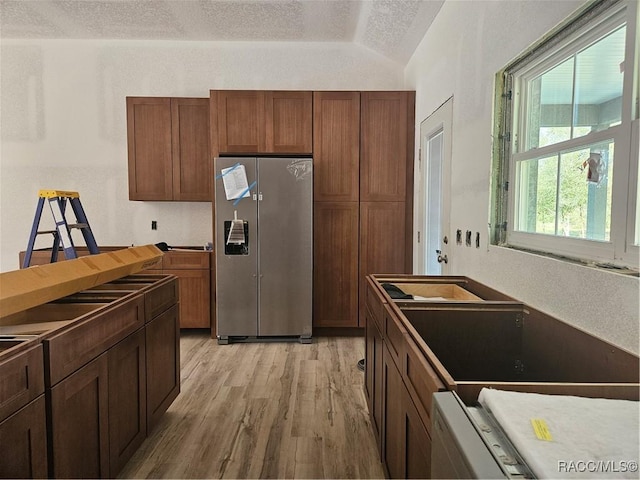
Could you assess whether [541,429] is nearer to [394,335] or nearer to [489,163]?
[394,335]

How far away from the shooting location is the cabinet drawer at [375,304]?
1862 millimetres

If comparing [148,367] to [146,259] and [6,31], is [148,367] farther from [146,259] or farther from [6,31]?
[6,31]

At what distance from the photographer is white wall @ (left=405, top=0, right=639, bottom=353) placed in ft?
4.08

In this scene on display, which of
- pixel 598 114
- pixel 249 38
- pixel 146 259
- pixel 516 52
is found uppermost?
pixel 249 38

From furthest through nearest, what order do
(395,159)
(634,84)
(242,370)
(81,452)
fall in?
(395,159)
(242,370)
(81,452)
(634,84)

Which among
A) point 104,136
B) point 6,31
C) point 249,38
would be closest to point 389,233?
point 249,38

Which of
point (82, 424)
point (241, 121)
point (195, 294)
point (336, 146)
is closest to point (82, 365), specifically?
point (82, 424)

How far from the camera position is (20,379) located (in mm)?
1183

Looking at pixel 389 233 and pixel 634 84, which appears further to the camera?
pixel 389 233

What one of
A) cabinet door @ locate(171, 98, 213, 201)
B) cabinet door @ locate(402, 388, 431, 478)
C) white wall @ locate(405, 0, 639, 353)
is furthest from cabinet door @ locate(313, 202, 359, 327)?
cabinet door @ locate(402, 388, 431, 478)

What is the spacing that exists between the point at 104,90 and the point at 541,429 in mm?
5020

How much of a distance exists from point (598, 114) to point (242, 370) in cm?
283

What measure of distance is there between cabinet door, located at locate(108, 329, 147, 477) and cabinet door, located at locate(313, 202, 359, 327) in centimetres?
220

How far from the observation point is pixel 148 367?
6.90ft
